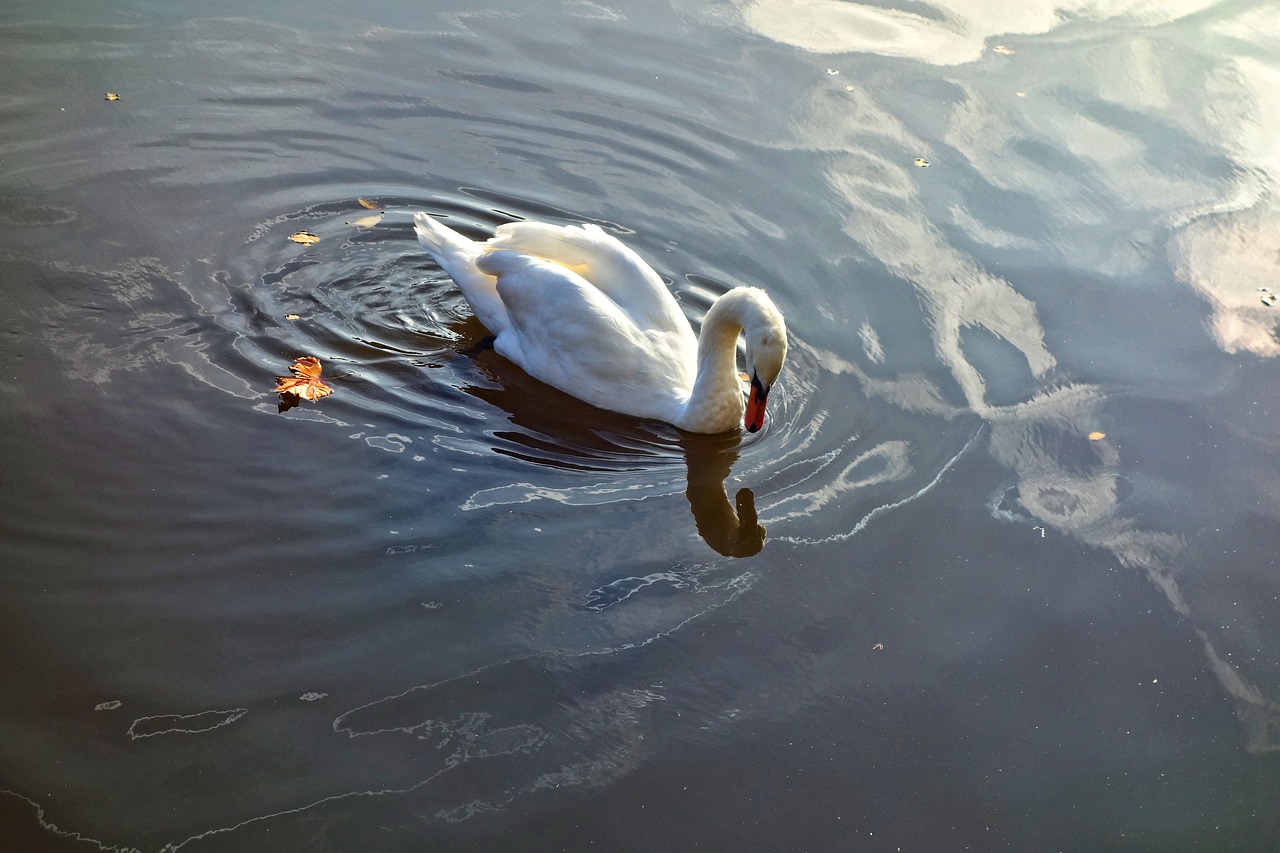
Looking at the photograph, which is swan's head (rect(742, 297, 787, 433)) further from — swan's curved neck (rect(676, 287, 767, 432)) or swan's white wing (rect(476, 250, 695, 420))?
swan's white wing (rect(476, 250, 695, 420))

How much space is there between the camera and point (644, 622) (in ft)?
15.4

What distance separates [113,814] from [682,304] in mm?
4359

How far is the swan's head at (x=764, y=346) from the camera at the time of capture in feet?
17.9

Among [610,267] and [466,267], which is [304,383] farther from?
[610,267]

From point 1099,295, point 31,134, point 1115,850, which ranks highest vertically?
point 31,134

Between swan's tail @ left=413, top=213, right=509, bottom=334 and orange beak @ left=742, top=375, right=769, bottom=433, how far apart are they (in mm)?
1582

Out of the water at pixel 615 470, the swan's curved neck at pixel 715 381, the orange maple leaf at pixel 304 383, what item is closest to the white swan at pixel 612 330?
the swan's curved neck at pixel 715 381

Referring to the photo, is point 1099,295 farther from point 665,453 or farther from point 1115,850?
point 1115,850

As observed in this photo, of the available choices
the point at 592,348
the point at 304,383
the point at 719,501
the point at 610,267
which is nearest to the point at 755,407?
the point at 719,501

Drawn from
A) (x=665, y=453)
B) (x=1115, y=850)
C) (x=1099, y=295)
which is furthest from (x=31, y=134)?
(x=1115, y=850)

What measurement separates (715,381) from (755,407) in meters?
0.26

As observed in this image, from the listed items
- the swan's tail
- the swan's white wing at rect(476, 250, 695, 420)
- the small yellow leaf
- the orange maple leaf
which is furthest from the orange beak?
the small yellow leaf

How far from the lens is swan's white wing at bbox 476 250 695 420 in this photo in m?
5.98

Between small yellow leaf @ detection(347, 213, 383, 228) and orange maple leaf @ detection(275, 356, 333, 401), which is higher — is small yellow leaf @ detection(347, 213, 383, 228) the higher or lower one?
the higher one
